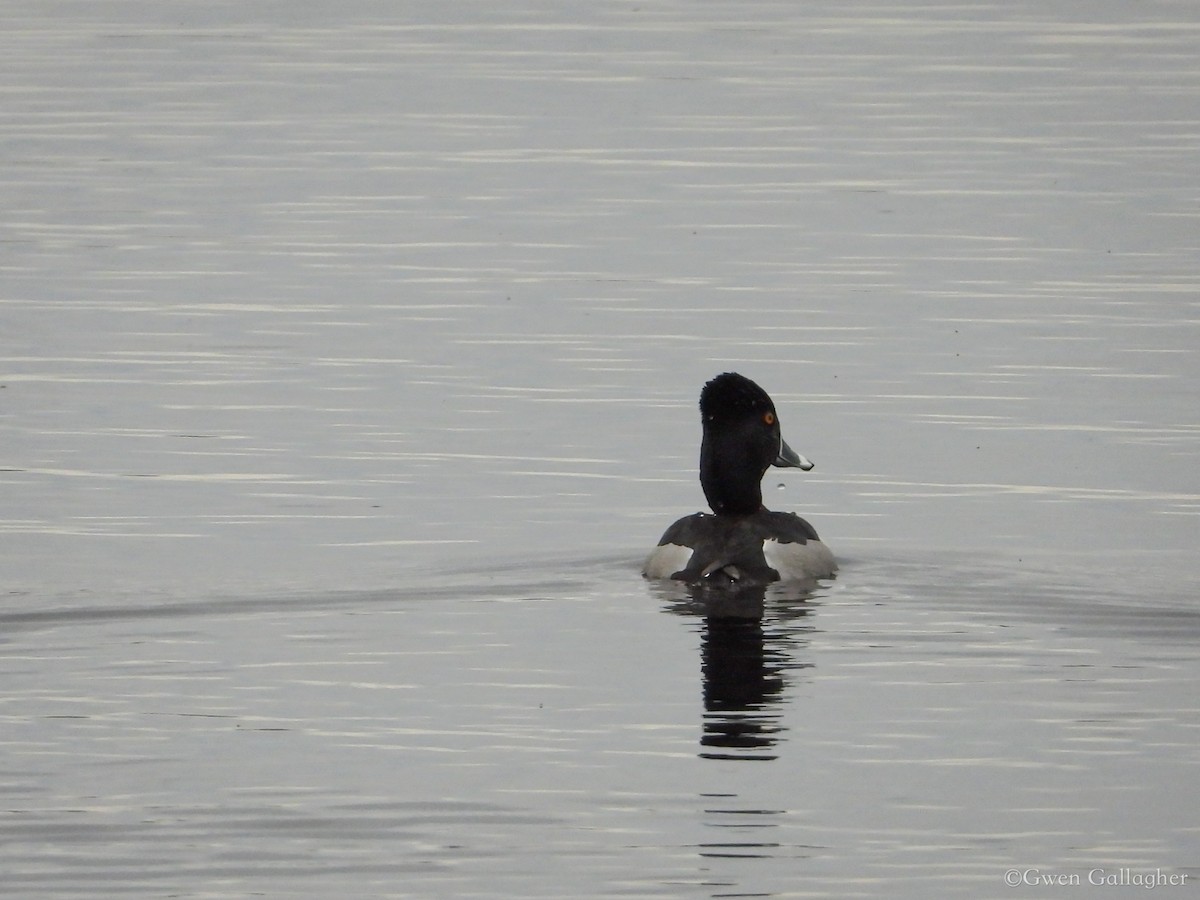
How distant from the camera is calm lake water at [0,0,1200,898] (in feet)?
30.3

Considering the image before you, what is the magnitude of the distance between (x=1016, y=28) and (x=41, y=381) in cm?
3007

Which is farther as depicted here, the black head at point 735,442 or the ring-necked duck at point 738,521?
the black head at point 735,442

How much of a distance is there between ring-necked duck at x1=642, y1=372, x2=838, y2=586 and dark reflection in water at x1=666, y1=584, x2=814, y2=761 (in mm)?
148

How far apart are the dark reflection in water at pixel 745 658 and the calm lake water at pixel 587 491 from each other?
32mm

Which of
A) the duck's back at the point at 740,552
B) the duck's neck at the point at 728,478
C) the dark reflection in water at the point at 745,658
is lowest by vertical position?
the dark reflection in water at the point at 745,658

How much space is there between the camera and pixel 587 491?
53.0 feet

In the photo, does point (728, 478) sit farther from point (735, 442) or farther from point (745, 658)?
point (745, 658)

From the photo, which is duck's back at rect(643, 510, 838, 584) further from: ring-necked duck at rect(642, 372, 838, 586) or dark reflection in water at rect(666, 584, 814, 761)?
dark reflection in water at rect(666, 584, 814, 761)

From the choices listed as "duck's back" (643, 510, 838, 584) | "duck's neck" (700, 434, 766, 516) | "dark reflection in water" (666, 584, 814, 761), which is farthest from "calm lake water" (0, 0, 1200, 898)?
"duck's neck" (700, 434, 766, 516)

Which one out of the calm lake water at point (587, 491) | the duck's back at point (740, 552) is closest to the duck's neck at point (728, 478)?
the duck's back at point (740, 552)

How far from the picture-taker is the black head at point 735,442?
14438 millimetres

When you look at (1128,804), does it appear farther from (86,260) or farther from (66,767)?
(86,260)

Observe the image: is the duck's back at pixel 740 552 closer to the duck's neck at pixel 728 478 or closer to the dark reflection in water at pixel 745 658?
the dark reflection in water at pixel 745 658

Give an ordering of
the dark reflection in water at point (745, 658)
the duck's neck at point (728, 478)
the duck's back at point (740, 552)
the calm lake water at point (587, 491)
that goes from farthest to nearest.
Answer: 1. the duck's neck at point (728, 478)
2. the duck's back at point (740, 552)
3. the dark reflection in water at point (745, 658)
4. the calm lake water at point (587, 491)
